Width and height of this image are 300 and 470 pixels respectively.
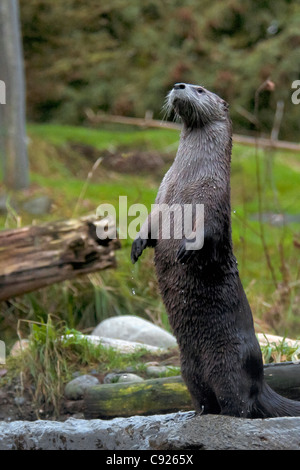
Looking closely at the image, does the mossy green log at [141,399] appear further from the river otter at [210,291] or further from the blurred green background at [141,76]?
the blurred green background at [141,76]

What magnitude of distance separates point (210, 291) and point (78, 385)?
1710mm

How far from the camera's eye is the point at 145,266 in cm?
639

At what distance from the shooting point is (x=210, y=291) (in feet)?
10.8

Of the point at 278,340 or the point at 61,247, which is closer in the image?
the point at 278,340

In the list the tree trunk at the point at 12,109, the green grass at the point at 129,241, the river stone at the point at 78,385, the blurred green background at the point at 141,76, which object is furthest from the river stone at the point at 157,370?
the tree trunk at the point at 12,109

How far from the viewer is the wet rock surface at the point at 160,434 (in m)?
3.03

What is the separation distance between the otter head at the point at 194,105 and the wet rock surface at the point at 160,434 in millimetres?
1429

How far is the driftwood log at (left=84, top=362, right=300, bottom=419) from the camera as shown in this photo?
13.7 ft

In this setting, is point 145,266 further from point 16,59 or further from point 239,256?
point 16,59

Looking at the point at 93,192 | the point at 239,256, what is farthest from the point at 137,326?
the point at 93,192

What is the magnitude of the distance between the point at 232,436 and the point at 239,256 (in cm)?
401
